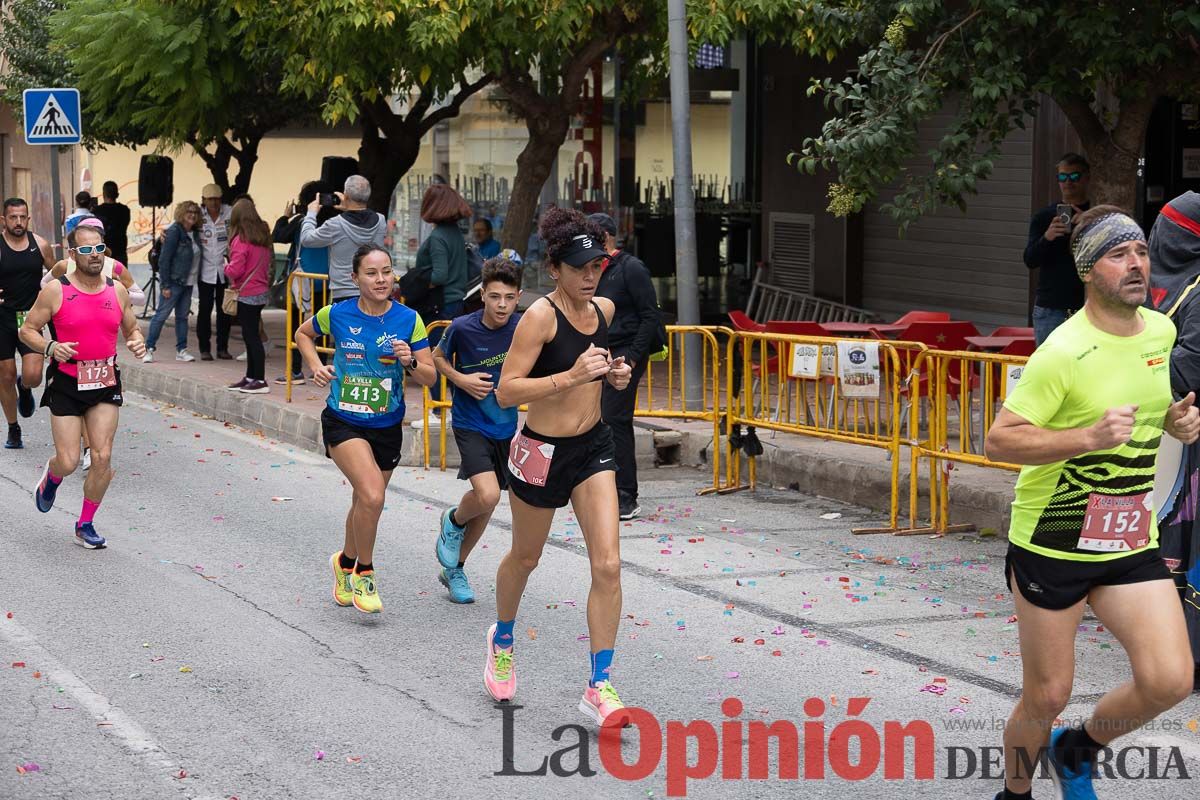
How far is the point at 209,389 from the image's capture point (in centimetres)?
1594

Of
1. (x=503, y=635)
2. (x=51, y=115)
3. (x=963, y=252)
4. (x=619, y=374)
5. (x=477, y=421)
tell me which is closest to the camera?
(x=619, y=374)

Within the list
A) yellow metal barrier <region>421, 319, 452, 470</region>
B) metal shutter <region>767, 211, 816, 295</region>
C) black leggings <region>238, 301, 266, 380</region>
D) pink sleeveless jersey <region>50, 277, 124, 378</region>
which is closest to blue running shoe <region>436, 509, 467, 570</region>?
pink sleeveless jersey <region>50, 277, 124, 378</region>

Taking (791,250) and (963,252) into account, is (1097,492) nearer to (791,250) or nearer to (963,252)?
(963,252)

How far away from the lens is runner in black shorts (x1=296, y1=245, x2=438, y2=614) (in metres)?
8.08

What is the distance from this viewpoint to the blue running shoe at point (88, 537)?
9672mm

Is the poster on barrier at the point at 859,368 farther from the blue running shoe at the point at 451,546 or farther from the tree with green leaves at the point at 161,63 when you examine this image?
the tree with green leaves at the point at 161,63

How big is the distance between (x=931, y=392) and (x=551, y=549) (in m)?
2.48

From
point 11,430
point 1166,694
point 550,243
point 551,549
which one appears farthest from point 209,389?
point 1166,694

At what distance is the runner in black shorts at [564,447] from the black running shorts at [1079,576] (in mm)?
1774

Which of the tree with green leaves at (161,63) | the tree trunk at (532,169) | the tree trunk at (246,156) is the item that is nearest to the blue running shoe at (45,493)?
the tree with green leaves at (161,63)

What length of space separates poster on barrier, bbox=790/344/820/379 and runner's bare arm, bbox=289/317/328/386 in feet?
12.0

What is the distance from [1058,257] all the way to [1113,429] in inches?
273

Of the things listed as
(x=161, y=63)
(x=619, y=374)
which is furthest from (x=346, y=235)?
(x=619, y=374)

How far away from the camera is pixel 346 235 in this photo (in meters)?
14.5
